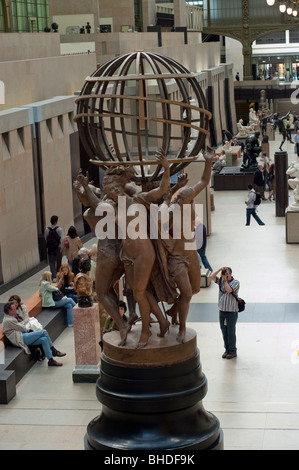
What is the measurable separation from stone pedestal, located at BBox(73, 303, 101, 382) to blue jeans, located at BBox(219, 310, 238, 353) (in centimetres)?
190

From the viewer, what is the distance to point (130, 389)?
19.0 feet

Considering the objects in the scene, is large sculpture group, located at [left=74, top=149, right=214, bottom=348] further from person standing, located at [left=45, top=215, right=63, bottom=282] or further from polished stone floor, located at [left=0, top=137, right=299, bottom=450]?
person standing, located at [left=45, top=215, right=63, bottom=282]

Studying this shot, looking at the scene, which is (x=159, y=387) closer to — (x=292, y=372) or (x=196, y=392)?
(x=196, y=392)

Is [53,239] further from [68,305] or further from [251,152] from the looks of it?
[251,152]

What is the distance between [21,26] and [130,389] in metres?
23.0

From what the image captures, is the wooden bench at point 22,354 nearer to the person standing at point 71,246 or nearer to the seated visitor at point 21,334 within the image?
the seated visitor at point 21,334

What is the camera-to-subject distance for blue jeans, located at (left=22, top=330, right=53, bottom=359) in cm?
1305

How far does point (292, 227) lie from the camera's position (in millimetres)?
22328

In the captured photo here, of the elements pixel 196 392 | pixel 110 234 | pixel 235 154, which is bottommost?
pixel 235 154

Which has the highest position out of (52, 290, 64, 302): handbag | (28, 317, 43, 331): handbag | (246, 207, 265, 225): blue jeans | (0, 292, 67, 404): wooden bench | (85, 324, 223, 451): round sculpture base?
(85, 324, 223, 451): round sculpture base

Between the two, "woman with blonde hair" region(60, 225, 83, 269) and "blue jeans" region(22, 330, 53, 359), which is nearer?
"blue jeans" region(22, 330, 53, 359)

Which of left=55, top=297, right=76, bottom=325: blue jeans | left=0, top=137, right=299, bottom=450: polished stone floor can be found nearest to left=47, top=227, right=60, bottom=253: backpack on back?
left=0, top=137, right=299, bottom=450: polished stone floor

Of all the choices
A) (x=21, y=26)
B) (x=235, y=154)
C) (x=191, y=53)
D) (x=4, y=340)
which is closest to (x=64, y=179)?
(x=21, y=26)

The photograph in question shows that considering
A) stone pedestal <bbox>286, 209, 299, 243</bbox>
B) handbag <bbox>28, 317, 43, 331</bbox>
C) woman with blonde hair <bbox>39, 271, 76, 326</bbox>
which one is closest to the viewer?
handbag <bbox>28, 317, 43, 331</bbox>
